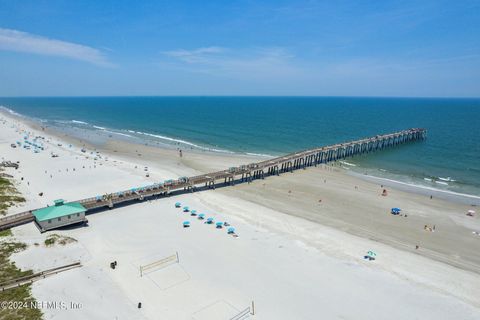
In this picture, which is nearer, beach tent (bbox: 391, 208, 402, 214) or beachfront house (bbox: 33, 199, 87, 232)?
beachfront house (bbox: 33, 199, 87, 232)

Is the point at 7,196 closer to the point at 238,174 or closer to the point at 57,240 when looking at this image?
the point at 57,240

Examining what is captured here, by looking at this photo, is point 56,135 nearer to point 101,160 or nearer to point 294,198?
point 101,160

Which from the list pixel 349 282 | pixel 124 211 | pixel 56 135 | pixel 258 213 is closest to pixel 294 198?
pixel 258 213

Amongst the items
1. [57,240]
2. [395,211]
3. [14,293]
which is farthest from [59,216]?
[395,211]

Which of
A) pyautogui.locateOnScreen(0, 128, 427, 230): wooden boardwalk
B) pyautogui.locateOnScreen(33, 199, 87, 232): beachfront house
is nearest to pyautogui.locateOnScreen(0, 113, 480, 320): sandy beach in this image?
pyautogui.locateOnScreen(33, 199, 87, 232): beachfront house

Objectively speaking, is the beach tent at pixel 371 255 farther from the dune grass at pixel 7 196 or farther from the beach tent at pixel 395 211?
the dune grass at pixel 7 196

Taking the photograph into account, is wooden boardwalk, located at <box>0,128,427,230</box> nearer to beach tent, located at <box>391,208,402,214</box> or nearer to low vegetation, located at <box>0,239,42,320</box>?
low vegetation, located at <box>0,239,42,320</box>
